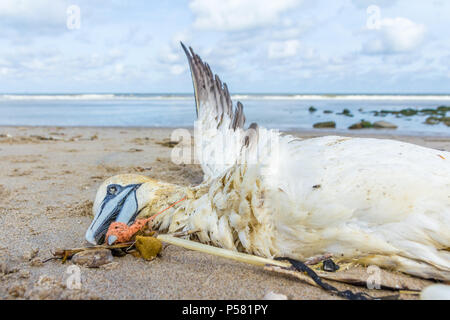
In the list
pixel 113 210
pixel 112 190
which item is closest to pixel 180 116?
pixel 112 190

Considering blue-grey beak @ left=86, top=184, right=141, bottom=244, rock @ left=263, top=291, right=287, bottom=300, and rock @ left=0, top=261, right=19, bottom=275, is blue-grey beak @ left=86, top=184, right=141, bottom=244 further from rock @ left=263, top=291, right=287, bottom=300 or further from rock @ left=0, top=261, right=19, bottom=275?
rock @ left=263, top=291, right=287, bottom=300

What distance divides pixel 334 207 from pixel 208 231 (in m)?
0.85

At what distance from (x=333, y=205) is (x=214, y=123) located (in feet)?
6.65

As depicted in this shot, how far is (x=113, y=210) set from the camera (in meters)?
2.78

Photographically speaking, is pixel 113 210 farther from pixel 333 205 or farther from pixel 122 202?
pixel 333 205

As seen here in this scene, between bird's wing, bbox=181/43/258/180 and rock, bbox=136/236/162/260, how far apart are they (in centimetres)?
92

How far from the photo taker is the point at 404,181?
205 centimetres

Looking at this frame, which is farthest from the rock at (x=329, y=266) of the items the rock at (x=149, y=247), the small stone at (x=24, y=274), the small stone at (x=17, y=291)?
the small stone at (x=24, y=274)

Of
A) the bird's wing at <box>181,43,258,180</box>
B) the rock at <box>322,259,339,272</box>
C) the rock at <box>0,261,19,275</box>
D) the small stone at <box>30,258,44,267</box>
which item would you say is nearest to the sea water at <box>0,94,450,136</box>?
the bird's wing at <box>181,43,258,180</box>

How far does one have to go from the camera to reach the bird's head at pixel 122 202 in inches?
105

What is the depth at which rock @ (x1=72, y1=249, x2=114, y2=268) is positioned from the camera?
233 centimetres

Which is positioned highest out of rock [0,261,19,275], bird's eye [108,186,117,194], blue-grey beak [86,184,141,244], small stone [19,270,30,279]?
bird's eye [108,186,117,194]
